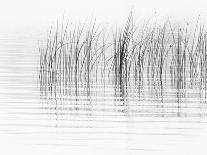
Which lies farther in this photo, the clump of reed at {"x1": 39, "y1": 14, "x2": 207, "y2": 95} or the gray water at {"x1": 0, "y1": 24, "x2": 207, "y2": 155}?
the clump of reed at {"x1": 39, "y1": 14, "x2": 207, "y2": 95}

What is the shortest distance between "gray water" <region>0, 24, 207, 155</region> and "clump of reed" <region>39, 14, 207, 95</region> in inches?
6.9

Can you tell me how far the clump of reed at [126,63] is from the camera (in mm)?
7121

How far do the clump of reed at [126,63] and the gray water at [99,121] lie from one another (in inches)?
6.9

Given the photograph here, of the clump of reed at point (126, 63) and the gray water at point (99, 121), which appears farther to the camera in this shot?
the clump of reed at point (126, 63)

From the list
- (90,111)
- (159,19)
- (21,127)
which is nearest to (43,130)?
(21,127)

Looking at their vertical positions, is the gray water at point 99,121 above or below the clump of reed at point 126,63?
below

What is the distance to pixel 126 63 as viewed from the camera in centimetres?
732

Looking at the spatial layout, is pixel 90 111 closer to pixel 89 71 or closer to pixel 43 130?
pixel 43 130

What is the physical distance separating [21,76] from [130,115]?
2076 millimetres

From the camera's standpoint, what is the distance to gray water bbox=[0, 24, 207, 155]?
4.75 m

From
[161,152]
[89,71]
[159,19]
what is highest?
[159,19]

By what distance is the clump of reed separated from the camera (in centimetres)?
712

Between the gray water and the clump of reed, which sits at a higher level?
the clump of reed

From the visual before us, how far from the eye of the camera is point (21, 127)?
5242 mm
